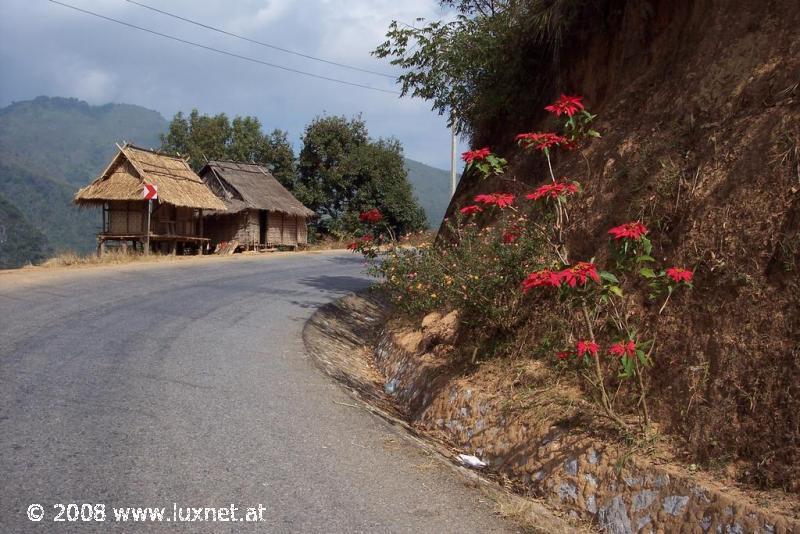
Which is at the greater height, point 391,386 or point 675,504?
point 675,504

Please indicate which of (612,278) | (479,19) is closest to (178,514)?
(612,278)

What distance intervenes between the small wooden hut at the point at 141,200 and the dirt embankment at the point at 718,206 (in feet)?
67.2

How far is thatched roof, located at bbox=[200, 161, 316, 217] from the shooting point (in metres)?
30.4

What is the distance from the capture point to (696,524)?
11.4 feet

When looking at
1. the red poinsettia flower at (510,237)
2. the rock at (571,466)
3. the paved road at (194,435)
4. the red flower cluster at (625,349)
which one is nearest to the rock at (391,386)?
the paved road at (194,435)

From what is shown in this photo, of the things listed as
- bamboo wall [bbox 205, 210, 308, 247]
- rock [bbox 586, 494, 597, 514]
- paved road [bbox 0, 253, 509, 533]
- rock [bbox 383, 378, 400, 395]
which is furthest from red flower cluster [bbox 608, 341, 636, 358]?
bamboo wall [bbox 205, 210, 308, 247]

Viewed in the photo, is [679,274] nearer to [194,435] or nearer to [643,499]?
[643,499]

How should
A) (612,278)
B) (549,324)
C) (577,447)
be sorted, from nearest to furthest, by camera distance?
(612,278)
(577,447)
(549,324)

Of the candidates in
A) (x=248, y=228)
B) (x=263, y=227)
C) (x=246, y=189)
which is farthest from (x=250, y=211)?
(x=263, y=227)

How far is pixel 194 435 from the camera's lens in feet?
15.4

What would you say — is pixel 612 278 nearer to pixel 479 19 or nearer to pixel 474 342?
pixel 474 342

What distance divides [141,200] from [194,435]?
21859 mm

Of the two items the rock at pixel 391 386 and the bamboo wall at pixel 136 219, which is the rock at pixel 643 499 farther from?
the bamboo wall at pixel 136 219

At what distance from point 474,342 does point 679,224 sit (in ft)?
7.48
